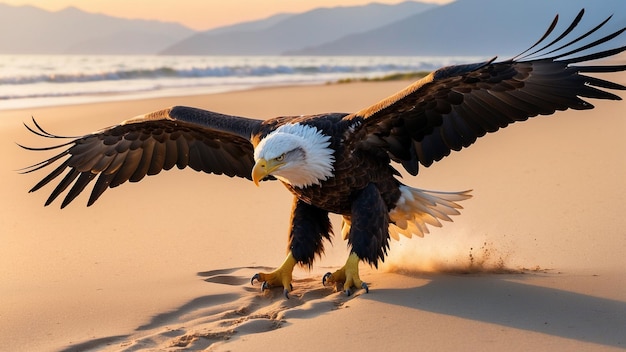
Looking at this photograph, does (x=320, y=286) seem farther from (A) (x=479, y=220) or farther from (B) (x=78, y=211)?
(B) (x=78, y=211)

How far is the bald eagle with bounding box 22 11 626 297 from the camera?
14.3ft

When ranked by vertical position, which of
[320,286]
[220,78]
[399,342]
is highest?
[220,78]

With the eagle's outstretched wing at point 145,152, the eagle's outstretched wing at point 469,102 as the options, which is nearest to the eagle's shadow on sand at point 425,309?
the eagle's outstretched wing at point 469,102

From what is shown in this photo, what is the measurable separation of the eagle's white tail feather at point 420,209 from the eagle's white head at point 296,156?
78cm

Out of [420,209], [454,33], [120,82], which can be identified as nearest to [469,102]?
[420,209]

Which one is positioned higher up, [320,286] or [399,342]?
[320,286]

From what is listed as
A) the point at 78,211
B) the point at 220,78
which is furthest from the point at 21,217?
the point at 220,78

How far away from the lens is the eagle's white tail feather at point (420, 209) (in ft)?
16.6

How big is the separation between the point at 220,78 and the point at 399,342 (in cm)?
2434

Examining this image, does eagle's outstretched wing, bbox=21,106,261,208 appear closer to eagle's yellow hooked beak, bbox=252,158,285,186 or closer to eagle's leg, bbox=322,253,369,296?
eagle's yellow hooked beak, bbox=252,158,285,186

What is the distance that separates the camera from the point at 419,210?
5133mm

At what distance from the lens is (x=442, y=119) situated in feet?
15.7

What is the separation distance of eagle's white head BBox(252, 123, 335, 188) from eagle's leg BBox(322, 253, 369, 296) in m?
0.49

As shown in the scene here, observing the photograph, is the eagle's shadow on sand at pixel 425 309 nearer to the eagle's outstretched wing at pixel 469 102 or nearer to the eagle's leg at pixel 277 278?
the eagle's leg at pixel 277 278
